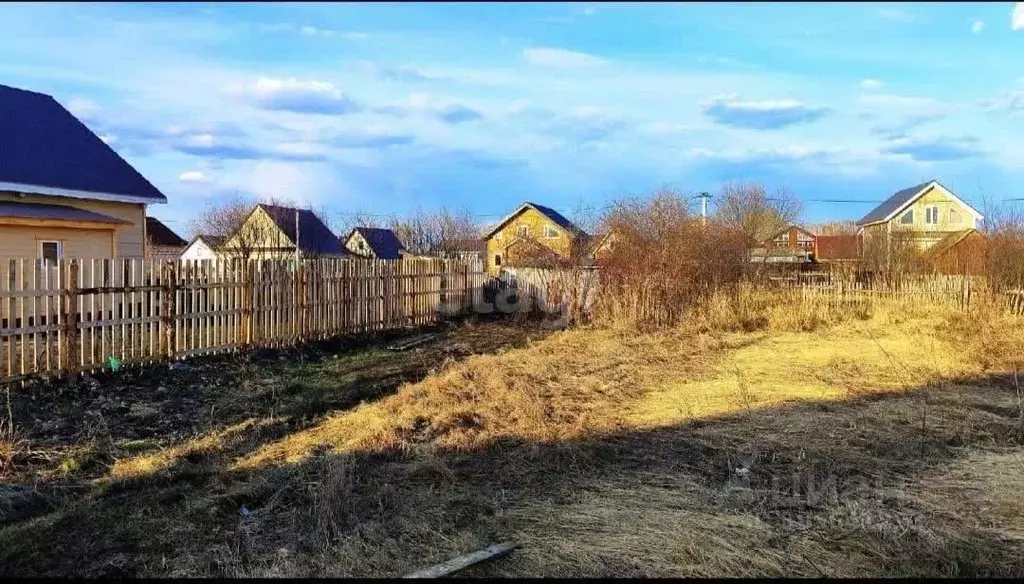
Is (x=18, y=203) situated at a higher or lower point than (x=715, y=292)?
higher

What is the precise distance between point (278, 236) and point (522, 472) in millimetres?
26655

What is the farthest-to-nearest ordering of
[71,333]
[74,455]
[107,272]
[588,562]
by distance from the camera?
[107,272]
[71,333]
[74,455]
[588,562]

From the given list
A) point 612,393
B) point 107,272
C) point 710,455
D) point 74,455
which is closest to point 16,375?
point 107,272

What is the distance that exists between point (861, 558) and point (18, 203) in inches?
610

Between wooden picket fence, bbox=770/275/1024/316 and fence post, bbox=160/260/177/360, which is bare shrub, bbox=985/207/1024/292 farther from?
fence post, bbox=160/260/177/360

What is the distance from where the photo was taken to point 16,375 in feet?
26.2

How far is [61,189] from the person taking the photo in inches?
569

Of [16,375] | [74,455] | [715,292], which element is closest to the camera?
[74,455]

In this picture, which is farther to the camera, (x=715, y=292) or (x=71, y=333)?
(x=715, y=292)

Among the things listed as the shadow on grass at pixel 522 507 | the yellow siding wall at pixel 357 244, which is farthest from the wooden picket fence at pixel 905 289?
the yellow siding wall at pixel 357 244

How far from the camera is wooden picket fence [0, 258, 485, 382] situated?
840 centimetres

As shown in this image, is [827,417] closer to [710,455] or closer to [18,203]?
[710,455]

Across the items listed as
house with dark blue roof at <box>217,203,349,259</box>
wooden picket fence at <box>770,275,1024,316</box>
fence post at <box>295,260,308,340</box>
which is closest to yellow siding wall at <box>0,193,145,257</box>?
fence post at <box>295,260,308,340</box>

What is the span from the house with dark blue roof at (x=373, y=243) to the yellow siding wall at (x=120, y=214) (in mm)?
23929
